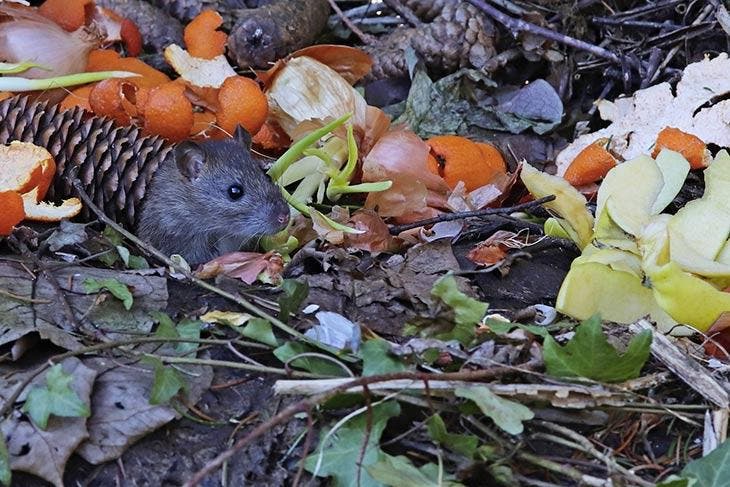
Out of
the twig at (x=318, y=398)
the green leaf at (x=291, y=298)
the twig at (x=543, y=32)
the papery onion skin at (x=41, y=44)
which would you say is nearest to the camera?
the twig at (x=318, y=398)

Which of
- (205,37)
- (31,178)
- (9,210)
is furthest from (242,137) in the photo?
(9,210)

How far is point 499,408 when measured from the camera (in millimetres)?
1875

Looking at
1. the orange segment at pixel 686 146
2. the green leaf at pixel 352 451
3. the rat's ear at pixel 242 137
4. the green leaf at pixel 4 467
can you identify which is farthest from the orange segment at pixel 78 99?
the orange segment at pixel 686 146

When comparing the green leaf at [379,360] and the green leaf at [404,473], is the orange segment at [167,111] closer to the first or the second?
the green leaf at [379,360]

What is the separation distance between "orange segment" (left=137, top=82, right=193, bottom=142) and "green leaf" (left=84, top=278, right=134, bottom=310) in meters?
0.86

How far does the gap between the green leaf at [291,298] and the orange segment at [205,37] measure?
1.50 m

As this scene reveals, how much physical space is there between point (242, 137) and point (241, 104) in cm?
11

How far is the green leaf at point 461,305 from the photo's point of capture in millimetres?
2102

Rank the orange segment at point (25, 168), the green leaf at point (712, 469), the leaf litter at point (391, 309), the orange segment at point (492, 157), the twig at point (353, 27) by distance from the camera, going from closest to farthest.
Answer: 1. the green leaf at point (712, 469)
2. the leaf litter at point (391, 309)
3. the orange segment at point (25, 168)
4. the orange segment at point (492, 157)
5. the twig at point (353, 27)

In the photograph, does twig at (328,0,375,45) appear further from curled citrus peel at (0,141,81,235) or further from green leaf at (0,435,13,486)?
green leaf at (0,435,13,486)

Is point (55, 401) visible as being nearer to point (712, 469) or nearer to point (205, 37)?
point (712, 469)

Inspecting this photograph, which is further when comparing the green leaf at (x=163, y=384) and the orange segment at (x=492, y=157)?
the orange segment at (x=492, y=157)

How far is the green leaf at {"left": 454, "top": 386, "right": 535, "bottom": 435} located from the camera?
1.85 metres

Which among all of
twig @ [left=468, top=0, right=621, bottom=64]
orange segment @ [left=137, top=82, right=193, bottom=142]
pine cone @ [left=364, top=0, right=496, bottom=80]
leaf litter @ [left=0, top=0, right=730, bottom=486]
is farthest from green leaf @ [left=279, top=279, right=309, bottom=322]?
twig @ [left=468, top=0, right=621, bottom=64]
